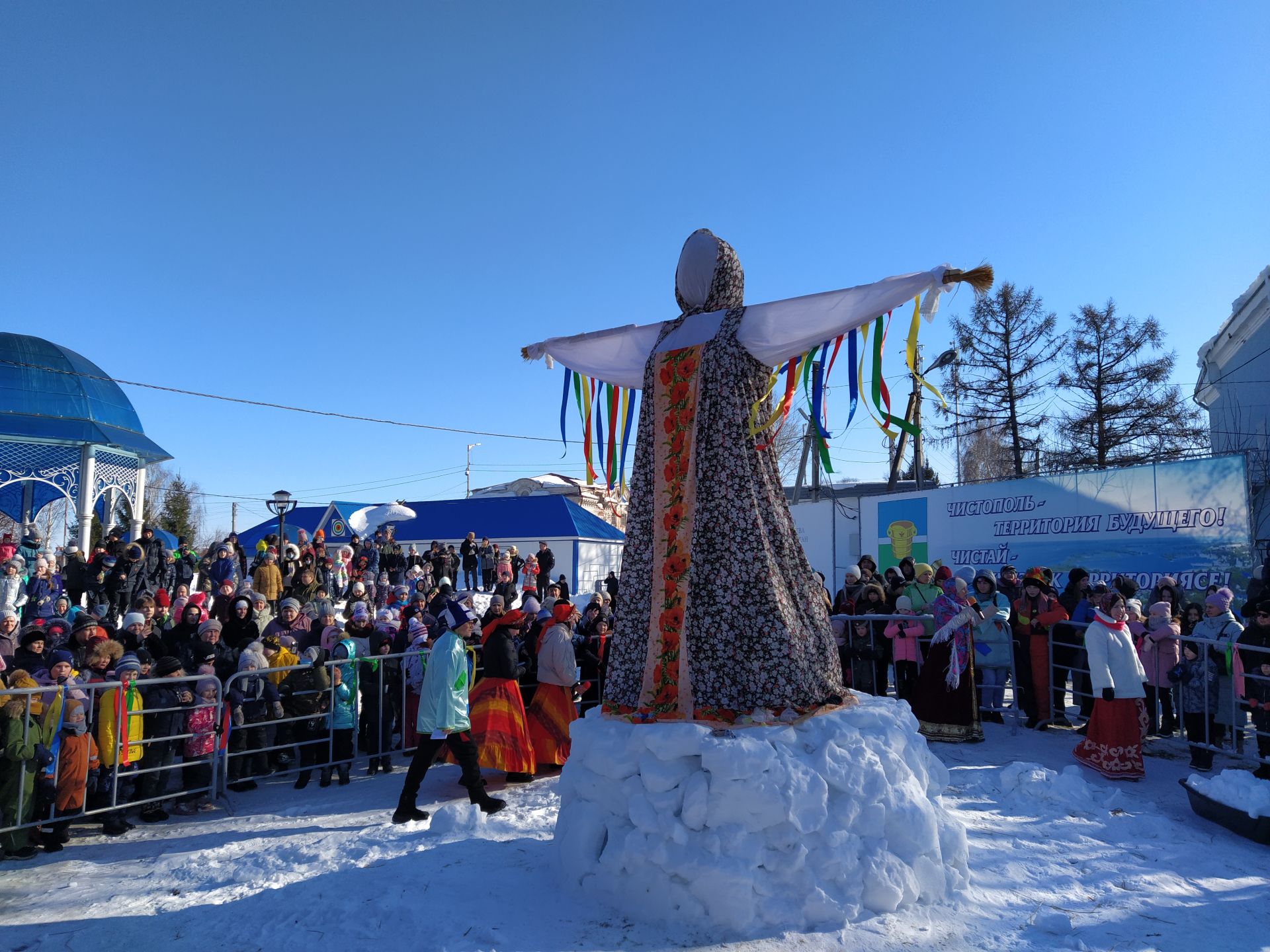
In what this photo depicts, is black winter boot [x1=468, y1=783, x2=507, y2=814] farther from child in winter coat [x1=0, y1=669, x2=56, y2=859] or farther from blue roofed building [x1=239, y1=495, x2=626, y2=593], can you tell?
blue roofed building [x1=239, y1=495, x2=626, y2=593]

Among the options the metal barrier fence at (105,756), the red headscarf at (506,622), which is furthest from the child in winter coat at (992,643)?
the metal barrier fence at (105,756)

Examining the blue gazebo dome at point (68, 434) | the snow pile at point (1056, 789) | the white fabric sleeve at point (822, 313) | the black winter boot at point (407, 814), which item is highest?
the blue gazebo dome at point (68, 434)

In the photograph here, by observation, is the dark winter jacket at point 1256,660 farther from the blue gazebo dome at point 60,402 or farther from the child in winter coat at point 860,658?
the blue gazebo dome at point 60,402

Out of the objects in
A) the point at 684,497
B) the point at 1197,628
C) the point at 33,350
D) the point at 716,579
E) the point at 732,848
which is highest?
the point at 33,350

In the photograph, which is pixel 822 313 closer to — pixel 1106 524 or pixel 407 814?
pixel 407 814

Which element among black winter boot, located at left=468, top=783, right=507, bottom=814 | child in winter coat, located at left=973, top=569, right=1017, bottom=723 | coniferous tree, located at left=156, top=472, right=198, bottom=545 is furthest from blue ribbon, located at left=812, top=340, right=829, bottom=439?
coniferous tree, located at left=156, top=472, right=198, bottom=545

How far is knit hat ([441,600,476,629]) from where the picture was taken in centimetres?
615

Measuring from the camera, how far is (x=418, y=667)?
7.70 meters

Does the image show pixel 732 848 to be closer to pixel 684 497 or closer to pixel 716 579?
pixel 716 579

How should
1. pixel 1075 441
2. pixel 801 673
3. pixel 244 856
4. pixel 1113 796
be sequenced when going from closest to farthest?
pixel 801 673 < pixel 244 856 < pixel 1113 796 < pixel 1075 441

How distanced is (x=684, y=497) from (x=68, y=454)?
20.7 meters

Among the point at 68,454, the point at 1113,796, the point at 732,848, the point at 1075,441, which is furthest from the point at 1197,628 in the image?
the point at 68,454

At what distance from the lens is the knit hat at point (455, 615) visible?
20.2 ft

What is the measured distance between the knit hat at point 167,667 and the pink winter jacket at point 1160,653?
8770 mm
